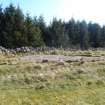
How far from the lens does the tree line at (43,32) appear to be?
54.1 meters

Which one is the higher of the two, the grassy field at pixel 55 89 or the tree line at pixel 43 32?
the tree line at pixel 43 32

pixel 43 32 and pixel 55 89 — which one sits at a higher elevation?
pixel 43 32

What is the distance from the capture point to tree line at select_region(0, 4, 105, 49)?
54062mm

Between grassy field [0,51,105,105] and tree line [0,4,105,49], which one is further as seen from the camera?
tree line [0,4,105,49]

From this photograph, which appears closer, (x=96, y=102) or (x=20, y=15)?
(x=96, y=102)

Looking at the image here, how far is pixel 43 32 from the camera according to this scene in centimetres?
6888

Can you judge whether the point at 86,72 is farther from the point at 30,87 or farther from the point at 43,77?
the point at 30,87

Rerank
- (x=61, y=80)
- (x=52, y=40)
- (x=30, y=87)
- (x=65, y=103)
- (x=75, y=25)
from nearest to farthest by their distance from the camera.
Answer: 1. (x=65, y=103)
2. (x=30, y=87)
3. (x=61, y=80)
4. (x=52, y=40)
5. (x=75, y=25)

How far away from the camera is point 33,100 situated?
11.0m

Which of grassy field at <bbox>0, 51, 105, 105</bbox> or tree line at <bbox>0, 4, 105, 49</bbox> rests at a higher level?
tree line at <bbox>0, 4, 105, 49</bbox>

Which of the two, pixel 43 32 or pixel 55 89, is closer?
pixel 55 89

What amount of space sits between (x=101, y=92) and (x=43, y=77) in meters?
3.49

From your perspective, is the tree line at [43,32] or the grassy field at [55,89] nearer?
the grassy field at [55,89]

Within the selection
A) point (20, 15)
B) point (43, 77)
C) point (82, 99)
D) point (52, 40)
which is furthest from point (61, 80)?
point (52, 40)
